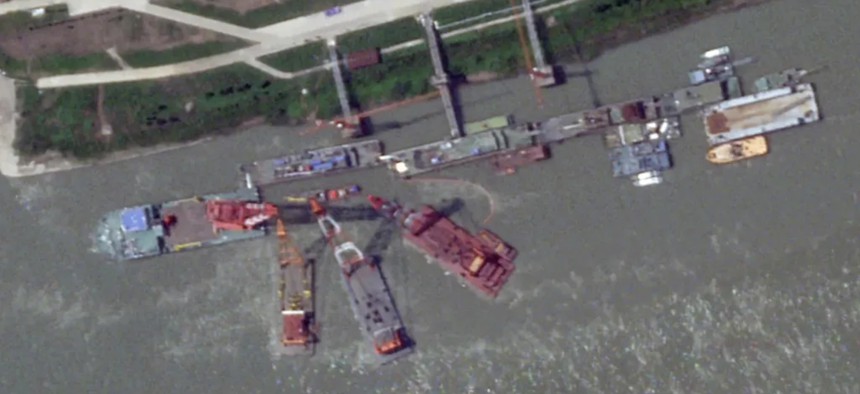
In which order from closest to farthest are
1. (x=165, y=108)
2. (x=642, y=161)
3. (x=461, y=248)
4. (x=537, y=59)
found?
(x=642, y=161) → (x=461, y=248) → (x=537, y=59) → (x=165, y=108)

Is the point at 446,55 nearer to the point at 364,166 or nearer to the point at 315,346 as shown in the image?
the point at 364,166

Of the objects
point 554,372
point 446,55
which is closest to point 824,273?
point 554,372

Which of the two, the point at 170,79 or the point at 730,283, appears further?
the point at 170,79

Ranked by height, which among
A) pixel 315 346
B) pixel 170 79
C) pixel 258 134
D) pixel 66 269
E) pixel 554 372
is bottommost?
pixel 554 372

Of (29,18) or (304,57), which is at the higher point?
(29,18)

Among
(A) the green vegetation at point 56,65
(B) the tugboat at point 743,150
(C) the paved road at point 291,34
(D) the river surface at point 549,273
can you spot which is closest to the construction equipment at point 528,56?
(D) the river surface at point 549,273

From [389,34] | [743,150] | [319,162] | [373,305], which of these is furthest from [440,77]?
[743,150]

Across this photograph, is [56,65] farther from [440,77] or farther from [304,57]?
[440,77]
